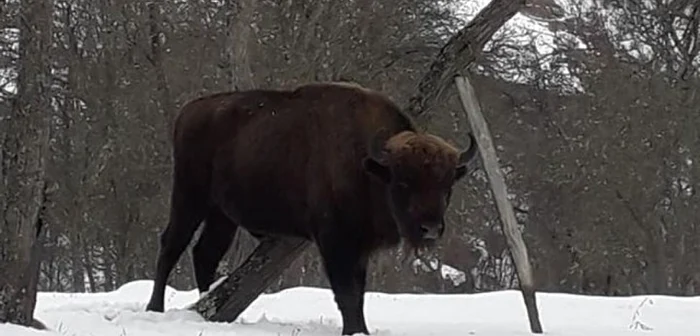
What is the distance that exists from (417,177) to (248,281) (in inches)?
82.0

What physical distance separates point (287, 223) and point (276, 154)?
57 cm

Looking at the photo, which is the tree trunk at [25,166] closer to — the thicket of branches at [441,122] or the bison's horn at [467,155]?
the bison's horn at [467,155]

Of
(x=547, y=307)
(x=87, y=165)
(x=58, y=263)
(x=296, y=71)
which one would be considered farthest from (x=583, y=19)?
(x=547, y=307)

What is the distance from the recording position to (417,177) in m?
8.84

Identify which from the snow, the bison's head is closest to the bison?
the bison's head

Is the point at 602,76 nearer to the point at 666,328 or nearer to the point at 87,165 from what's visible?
the point at 87,165

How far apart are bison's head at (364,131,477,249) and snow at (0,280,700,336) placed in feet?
3.59

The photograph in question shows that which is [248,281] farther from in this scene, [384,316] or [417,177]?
[417,177]

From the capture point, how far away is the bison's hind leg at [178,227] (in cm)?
1077

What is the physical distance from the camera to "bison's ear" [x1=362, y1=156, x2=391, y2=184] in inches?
357

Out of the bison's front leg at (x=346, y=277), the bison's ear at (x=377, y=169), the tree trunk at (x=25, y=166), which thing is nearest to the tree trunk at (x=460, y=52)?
the bison's ear at (x=377, y=169)

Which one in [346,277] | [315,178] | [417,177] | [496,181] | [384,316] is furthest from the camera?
[384,316]

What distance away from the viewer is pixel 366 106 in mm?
9812

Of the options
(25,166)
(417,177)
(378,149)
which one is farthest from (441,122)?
(25,166)
